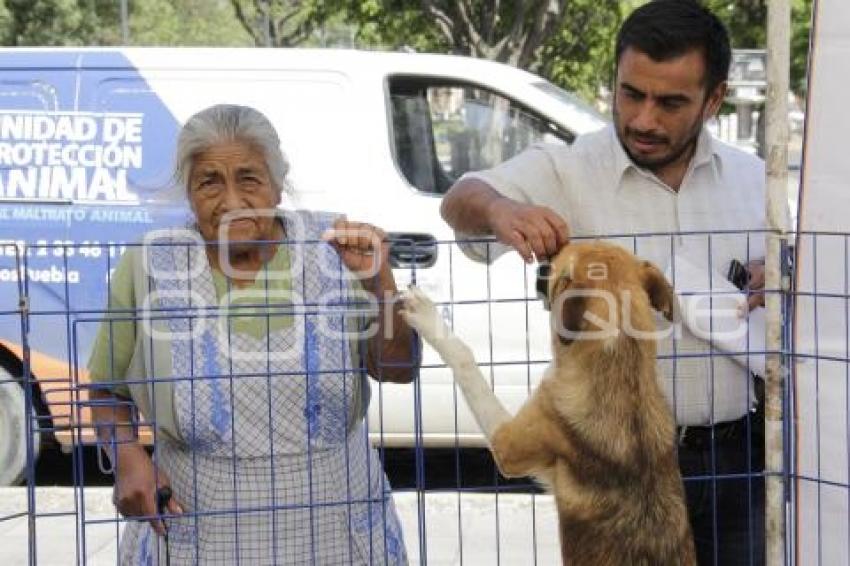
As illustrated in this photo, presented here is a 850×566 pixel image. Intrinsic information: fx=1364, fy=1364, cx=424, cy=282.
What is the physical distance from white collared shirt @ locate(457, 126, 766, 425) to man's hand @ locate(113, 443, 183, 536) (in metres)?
1.03

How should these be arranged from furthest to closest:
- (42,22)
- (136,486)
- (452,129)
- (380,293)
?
1. (42,22)
2. (452,129)
3. (380,293)
4. (136,486)

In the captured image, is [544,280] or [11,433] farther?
[11,433]

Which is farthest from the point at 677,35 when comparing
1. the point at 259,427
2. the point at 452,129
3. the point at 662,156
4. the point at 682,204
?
the point at 452,129

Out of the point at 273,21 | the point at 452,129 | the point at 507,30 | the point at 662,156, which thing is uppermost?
the point at 273,21

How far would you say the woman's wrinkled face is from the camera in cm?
356

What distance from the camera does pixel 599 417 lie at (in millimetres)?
3420

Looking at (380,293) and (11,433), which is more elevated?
(380,293)

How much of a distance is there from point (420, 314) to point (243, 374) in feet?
1.53

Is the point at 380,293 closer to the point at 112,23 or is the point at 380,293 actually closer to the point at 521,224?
the point at 521,224

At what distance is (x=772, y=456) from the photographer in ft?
11.7

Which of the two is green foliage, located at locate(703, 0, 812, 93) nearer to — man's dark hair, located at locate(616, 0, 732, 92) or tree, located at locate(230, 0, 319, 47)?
tree, located at locate(230, 0, 319, 47)

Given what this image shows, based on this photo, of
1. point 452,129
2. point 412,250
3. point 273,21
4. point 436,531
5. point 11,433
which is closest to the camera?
point 412,250

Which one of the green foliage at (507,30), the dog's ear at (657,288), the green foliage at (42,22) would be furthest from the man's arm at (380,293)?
the green foliage at (42,22)

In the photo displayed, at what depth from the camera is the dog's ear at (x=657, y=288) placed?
3469 mm
